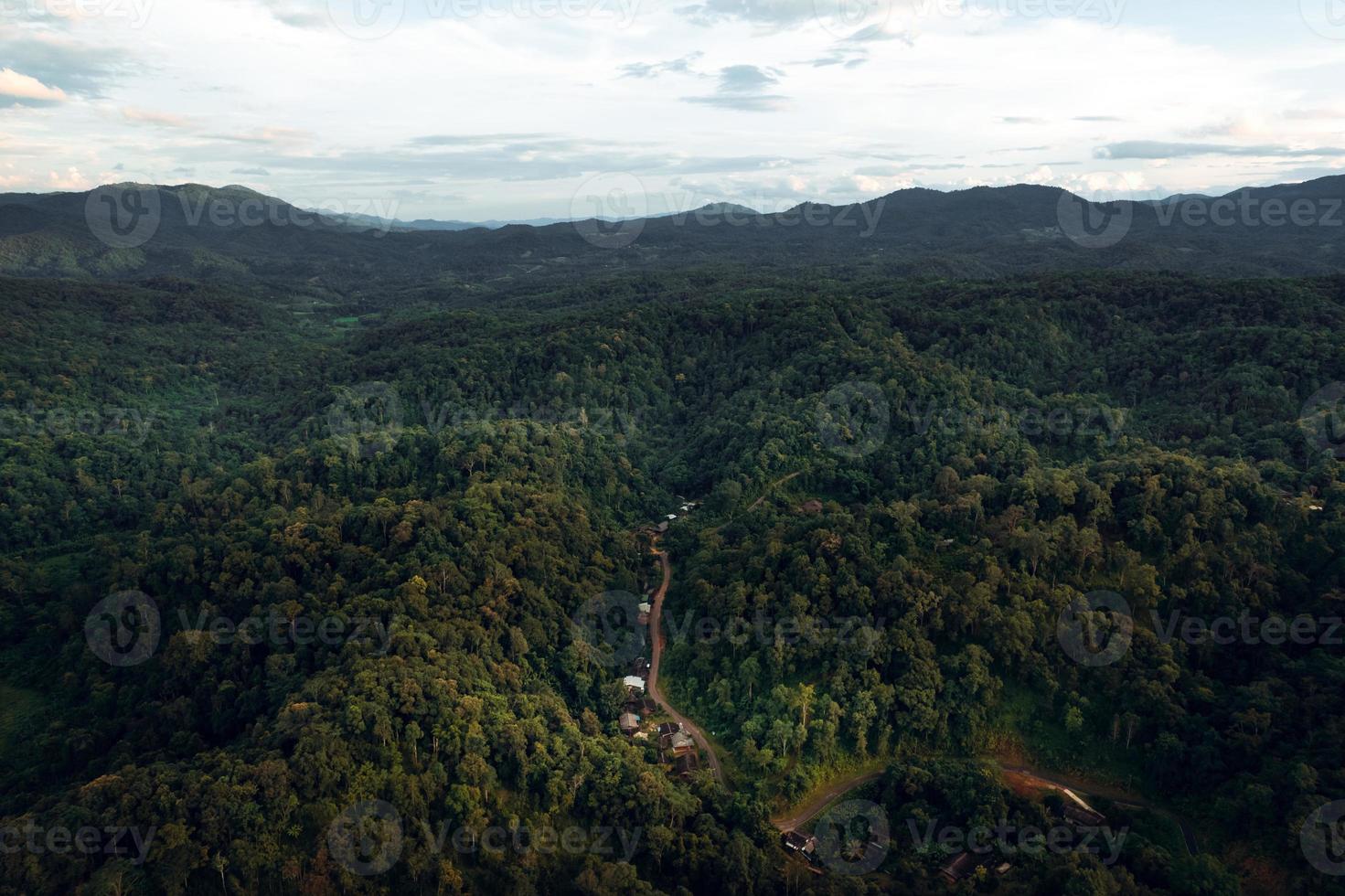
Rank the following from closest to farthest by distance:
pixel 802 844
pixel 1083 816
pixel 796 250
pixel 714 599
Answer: pixel 1083 816
pixel 802 844
pixel 714 599
pixel 796 250

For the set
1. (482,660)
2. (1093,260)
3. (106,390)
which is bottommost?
(482,660)

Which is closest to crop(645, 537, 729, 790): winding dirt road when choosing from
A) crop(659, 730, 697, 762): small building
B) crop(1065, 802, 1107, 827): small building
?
crop(659, 730, 697, 762): small building

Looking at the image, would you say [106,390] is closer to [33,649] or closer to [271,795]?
[33,649]

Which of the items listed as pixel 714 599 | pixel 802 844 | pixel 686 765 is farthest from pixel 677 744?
pixel 714 599

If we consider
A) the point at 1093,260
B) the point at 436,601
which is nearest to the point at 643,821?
the point at 436,601

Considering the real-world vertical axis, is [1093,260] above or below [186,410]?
above

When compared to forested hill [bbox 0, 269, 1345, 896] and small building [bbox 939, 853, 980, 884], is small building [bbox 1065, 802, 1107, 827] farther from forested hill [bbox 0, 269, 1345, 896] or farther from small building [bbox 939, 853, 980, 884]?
small building [bbox 939, 853, 980, 884]

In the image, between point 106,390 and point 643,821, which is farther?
point 106,390

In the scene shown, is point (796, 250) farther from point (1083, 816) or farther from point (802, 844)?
point (802, 844)
